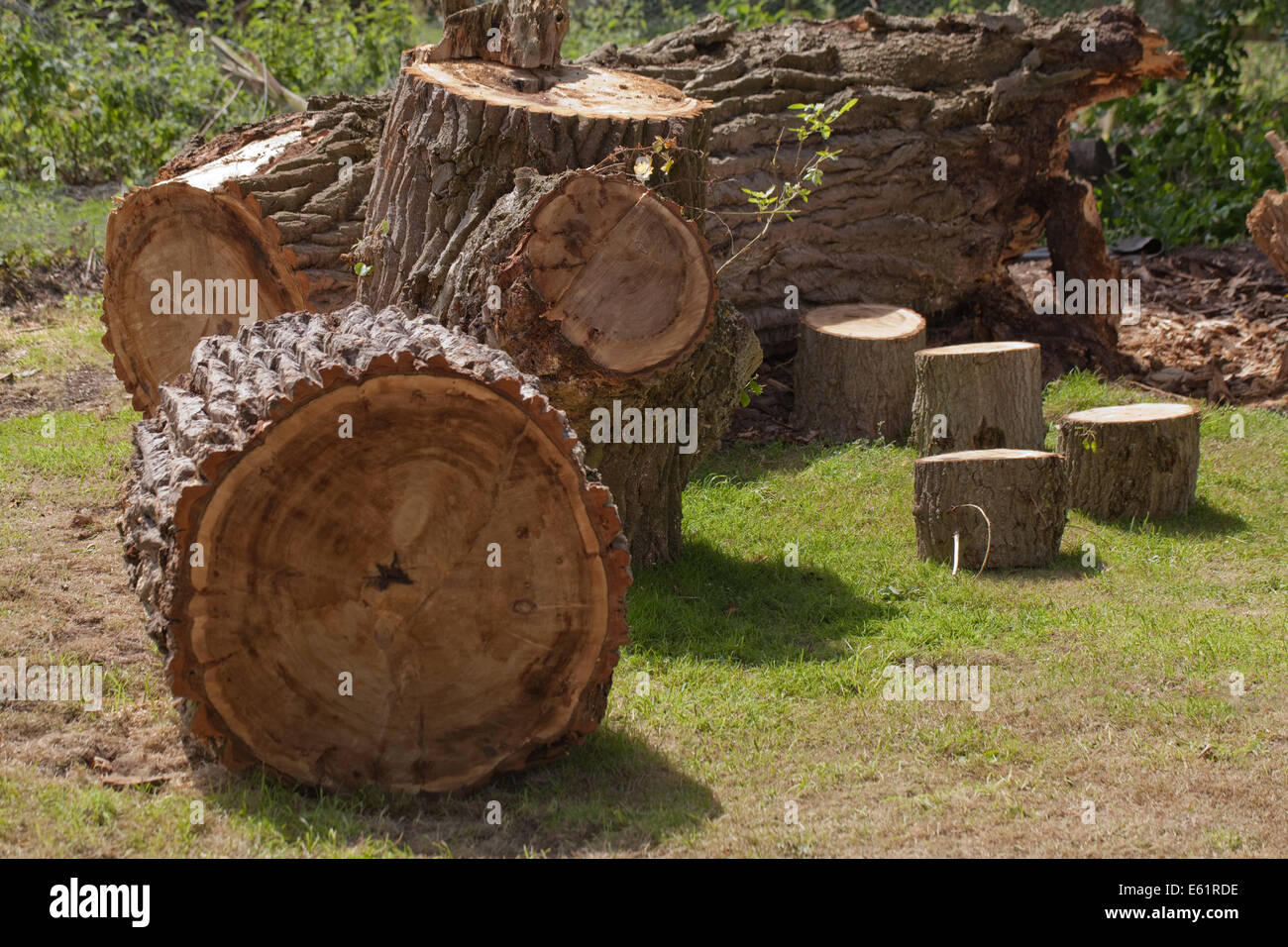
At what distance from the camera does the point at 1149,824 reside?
349 cm

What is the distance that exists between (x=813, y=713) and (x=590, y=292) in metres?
1.83

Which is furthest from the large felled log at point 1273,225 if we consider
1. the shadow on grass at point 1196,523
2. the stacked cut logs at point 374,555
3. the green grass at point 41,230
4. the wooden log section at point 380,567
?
the green grass at point 41,230

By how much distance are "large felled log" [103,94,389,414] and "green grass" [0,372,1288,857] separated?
2.67ft

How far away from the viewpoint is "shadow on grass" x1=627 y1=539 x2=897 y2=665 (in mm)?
4910

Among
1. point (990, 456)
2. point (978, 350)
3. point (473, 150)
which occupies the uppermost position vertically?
point (473, 150)

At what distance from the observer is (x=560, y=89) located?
5582mm

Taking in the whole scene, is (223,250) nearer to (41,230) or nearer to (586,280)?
(586,280)

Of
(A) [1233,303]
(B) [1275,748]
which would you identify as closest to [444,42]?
(B) [1275,748]

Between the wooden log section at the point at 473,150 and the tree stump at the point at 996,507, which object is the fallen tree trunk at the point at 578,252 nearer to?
the wooden log section at the point at 473,150

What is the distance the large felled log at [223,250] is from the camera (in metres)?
6.50

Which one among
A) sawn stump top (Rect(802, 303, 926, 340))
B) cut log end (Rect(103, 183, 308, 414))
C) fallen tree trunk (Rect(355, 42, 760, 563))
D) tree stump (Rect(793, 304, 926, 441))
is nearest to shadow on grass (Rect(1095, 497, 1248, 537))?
tree stump (Rect(793, 304, 926, 441))

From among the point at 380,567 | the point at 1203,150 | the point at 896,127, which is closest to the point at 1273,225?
the point at 896,127
